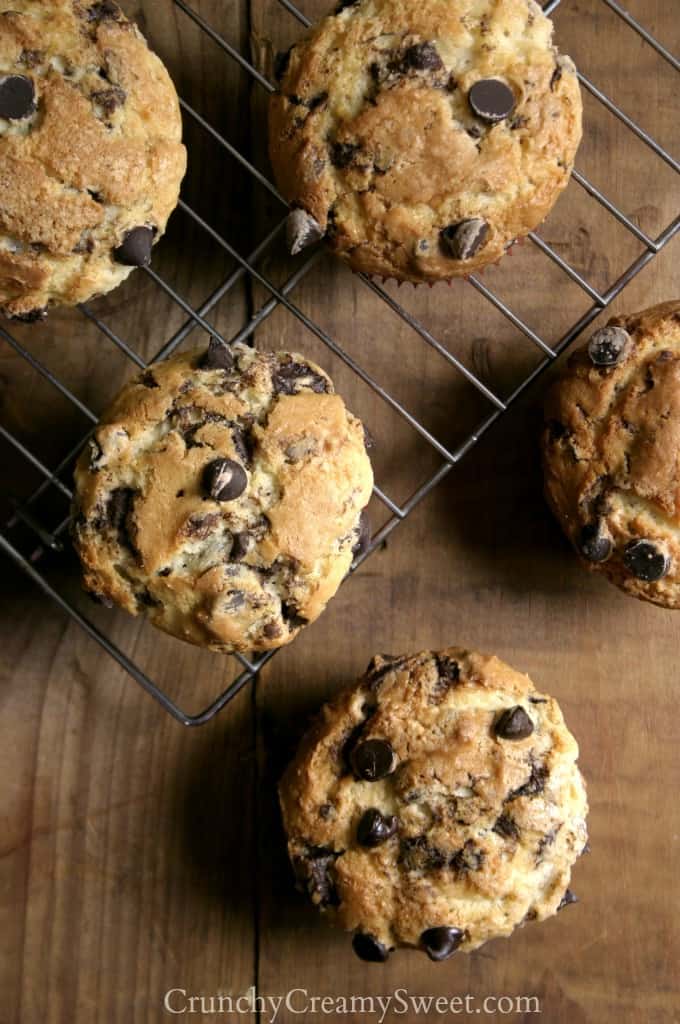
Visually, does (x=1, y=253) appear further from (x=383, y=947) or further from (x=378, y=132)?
(x=383, y=947)

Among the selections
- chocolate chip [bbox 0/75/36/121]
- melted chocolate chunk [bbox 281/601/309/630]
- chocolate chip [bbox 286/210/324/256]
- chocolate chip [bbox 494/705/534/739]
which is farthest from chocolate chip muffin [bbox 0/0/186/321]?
chocolate chip [bbox 494/705/534/739]

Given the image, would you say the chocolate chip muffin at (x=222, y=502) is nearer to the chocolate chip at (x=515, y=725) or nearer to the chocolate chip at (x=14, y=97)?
the chocolate chip at (x=515, y=725)

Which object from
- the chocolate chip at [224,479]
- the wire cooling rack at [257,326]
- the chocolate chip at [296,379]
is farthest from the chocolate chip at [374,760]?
the chocolate chip at [296,379]

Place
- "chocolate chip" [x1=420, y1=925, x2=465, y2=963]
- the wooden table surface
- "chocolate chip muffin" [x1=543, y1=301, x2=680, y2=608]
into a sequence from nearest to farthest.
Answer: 1. "chocolate chip" [x1=420, y1=925, x2=465, y2=963]
2. "chocolate chip muffin" [x1=543, y1=301, x2=680, y2=608]
3. the wooden table surface

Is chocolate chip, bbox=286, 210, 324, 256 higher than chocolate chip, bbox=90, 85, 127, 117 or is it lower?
higher

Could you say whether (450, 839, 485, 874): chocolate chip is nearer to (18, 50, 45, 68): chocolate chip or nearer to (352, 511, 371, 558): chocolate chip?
(352, 511, 371, 558): chocolate chip

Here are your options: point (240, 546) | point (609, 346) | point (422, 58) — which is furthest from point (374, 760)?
point (422, 58)

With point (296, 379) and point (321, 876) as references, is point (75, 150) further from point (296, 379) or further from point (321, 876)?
point (321, 876)
